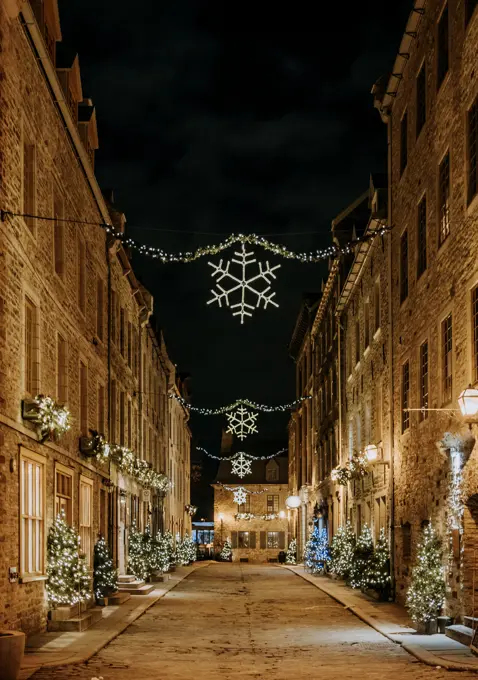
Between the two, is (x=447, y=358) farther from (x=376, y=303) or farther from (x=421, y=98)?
(x=376, y=303)

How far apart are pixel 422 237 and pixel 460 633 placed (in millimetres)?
8195


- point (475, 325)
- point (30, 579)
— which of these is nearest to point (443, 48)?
point (475, 325)

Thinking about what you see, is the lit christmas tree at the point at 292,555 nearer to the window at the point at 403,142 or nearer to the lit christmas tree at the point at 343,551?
the lit christmas tree at the point at 343,551

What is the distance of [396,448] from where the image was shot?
73.2 ft

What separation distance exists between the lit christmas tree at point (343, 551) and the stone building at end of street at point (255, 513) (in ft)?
125

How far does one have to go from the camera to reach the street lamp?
43.9 ft

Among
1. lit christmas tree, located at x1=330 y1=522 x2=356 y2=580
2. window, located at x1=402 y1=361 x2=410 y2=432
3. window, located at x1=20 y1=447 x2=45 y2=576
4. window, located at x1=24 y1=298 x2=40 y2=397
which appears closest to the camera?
window, located at x1=20 y1=447 x2=45 y2=576

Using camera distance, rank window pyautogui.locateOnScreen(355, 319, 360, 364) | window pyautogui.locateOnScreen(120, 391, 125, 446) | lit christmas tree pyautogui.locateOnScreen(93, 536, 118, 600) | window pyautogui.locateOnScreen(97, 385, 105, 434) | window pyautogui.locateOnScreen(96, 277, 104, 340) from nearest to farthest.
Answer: lit christmas tree pyautogui.locateOnScreen(93, 536, 118, 600) → window pyautogui.locateOnScreen(96, 277, 104, 340) → window pyautogui.locateOnScreen(97, 385, 105, 434) → window pyautogui.locateOnScreen(120, 391, 125, 446) → window pyautogui.locateOnScreen(355, 319, 360, 364)

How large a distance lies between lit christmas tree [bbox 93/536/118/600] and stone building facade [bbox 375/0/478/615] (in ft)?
21.6

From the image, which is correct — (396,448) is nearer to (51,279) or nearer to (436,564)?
(436,564)

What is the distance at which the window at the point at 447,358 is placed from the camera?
660 inches

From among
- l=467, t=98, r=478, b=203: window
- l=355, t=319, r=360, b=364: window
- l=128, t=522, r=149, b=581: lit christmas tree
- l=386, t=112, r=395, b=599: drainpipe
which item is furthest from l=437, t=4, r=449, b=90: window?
l=128, t=522, r=149, b=581: lit christmas tree

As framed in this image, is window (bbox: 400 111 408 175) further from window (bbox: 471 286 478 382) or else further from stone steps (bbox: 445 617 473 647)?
stone steps (bbox: 445 617 473 647)

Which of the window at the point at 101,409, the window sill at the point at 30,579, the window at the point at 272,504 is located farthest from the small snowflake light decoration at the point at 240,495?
the window sill at the point at 30,579
